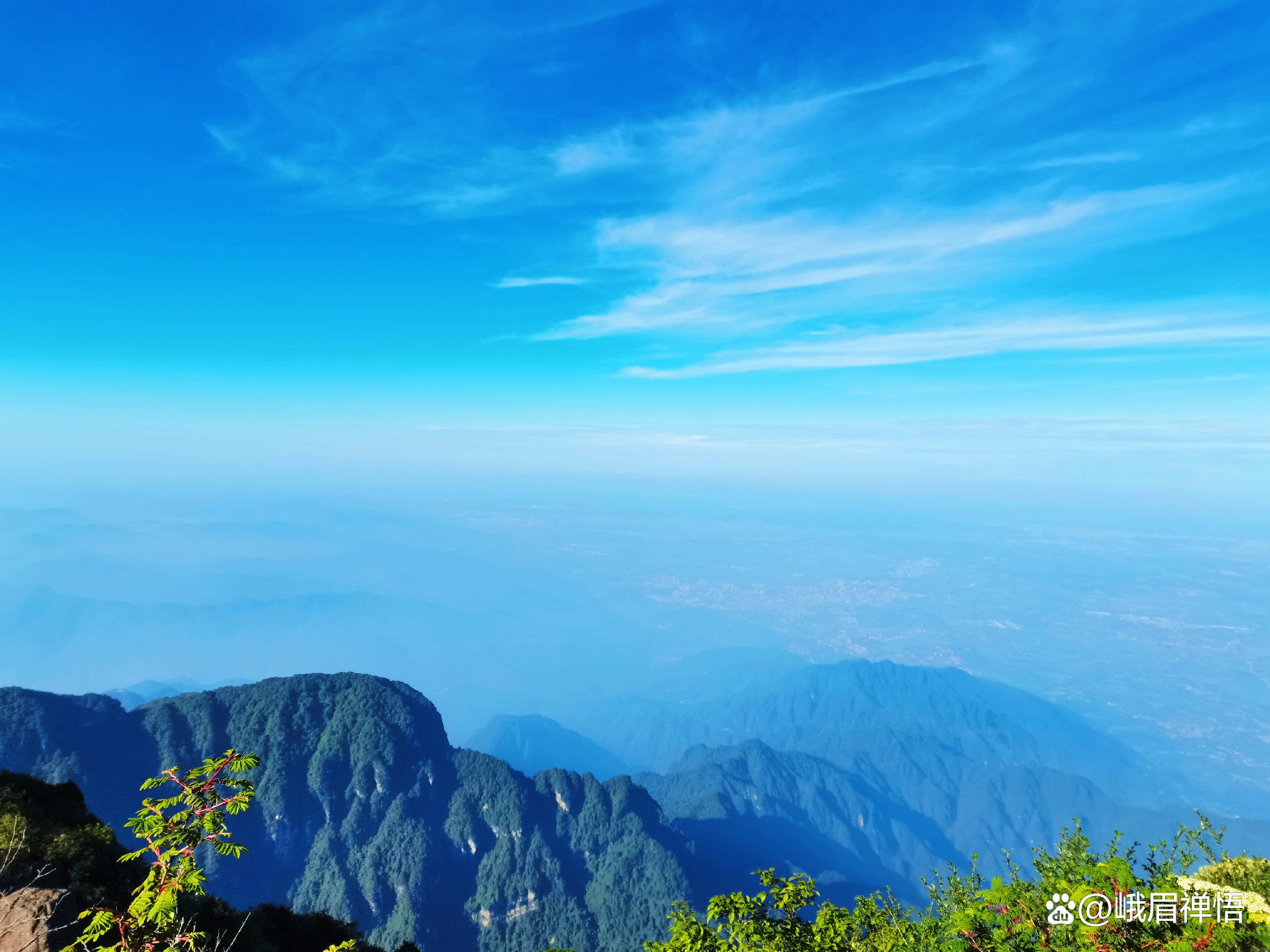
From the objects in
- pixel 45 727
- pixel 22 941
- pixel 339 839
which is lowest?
pixel 339 839

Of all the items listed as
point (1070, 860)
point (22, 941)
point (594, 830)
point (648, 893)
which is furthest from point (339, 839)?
point (1070, 860)

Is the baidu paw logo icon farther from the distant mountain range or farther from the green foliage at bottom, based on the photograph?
the distant mountain range

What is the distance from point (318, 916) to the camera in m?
34.9

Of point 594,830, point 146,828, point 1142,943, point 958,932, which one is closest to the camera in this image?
point 146,828

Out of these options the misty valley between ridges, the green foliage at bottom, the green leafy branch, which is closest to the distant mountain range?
the misty valley between ridges

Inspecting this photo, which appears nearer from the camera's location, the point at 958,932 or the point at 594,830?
the point at 958,932

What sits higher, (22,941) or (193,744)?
(22,941)

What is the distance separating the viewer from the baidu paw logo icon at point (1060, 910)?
12633mm

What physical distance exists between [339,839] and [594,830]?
6632 cm

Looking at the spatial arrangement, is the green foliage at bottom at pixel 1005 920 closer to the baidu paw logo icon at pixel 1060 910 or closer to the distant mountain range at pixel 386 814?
the baidu paw logo icon at pixel 1060 910

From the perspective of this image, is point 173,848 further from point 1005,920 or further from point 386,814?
point 386,814

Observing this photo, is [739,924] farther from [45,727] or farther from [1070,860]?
[45,727]

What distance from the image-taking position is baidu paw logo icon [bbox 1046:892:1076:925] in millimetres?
12633

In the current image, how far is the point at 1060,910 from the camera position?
1297 centimetres
